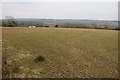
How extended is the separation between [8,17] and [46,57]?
6396 centimetres

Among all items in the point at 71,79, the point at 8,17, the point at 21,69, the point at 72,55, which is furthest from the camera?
the point at 8,17

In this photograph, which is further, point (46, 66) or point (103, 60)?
point (103, 60)

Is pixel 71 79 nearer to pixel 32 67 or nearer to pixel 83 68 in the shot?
pixel 83 68

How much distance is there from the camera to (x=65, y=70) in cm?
712

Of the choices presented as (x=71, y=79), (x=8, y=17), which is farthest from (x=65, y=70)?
(x=8, y=17)

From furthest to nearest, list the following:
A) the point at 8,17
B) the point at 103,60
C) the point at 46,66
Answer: the point at 8,17 < the point at 103,60 < the point at 46,66

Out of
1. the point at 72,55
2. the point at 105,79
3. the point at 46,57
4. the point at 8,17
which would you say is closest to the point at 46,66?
the point at 46,57

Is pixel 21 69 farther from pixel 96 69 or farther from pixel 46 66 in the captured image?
pixel 96 69

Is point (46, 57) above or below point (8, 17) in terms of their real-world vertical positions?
below

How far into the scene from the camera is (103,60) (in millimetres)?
8812

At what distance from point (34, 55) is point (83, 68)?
12.8 ft

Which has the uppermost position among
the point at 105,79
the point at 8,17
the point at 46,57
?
the point at 8,17

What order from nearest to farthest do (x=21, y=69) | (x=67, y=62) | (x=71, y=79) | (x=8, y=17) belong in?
1. (x=71, y=79)
2. (x=21, y=69)
3. (x=67, y=62)
4. (x=8, y=17)

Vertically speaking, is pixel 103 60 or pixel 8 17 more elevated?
pixel 8 17
